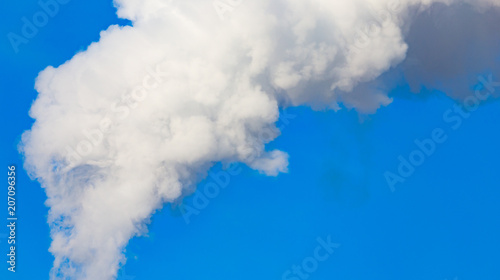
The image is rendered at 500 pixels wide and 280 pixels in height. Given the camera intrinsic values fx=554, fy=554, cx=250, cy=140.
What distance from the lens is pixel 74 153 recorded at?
133 ft

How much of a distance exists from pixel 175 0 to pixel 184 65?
5171 millimetres

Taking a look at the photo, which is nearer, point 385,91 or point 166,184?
point 166,184

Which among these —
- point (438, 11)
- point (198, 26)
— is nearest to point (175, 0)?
point (198, 26)

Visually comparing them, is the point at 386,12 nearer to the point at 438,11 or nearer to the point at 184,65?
the point at 438,11

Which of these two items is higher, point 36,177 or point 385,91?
point 36,177

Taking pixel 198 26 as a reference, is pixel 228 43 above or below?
below

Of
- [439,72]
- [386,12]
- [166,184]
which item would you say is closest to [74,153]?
[166,184]

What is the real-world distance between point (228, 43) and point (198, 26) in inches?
116

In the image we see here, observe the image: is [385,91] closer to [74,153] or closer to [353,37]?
[353,37]

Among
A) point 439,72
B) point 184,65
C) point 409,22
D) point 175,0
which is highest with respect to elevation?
point 175,0

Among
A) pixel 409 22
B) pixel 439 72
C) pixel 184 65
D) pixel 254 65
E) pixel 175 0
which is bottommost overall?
pixel 439 72

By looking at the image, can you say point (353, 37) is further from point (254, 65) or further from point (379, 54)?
point (254, 65)

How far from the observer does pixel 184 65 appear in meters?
40.2

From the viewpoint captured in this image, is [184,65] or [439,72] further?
[439,72]
